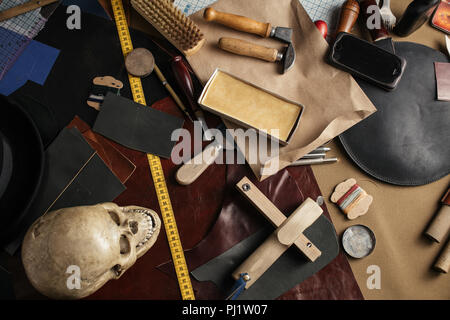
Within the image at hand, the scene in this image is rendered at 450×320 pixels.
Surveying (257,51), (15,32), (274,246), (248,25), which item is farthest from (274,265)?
(15,32)

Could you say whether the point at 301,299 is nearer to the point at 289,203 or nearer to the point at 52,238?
the point at 289,203

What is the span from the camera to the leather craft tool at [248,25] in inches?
62.1

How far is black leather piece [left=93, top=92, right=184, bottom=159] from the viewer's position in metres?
1.60

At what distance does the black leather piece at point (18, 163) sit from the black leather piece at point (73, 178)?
12 centimetres

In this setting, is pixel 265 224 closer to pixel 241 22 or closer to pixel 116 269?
pixel 116 269

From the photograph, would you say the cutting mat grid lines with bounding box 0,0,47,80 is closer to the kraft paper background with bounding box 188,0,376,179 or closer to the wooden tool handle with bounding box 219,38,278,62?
the kraft paper background with bounding box 188,0,376,179

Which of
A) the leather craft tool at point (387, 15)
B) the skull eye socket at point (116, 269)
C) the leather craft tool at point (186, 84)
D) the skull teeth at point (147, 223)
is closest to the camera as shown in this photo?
the skull eye socket at point (116, 269)

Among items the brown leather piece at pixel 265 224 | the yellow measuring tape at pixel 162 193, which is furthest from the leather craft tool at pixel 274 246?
the yellow measuring tape at pixel 162 193

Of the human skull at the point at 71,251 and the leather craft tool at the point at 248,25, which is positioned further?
the leather craft tool at the point at 248,25

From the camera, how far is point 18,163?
143cm

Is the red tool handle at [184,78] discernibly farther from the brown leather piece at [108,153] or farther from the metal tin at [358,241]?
the metal tin at [358,241]

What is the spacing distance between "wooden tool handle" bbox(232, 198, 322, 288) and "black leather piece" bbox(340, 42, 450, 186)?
0.38 metres

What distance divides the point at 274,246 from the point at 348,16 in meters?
1.15

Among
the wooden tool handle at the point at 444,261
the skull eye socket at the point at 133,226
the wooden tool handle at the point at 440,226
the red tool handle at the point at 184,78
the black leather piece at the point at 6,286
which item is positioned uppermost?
the red tool handle at the point at 184,78
